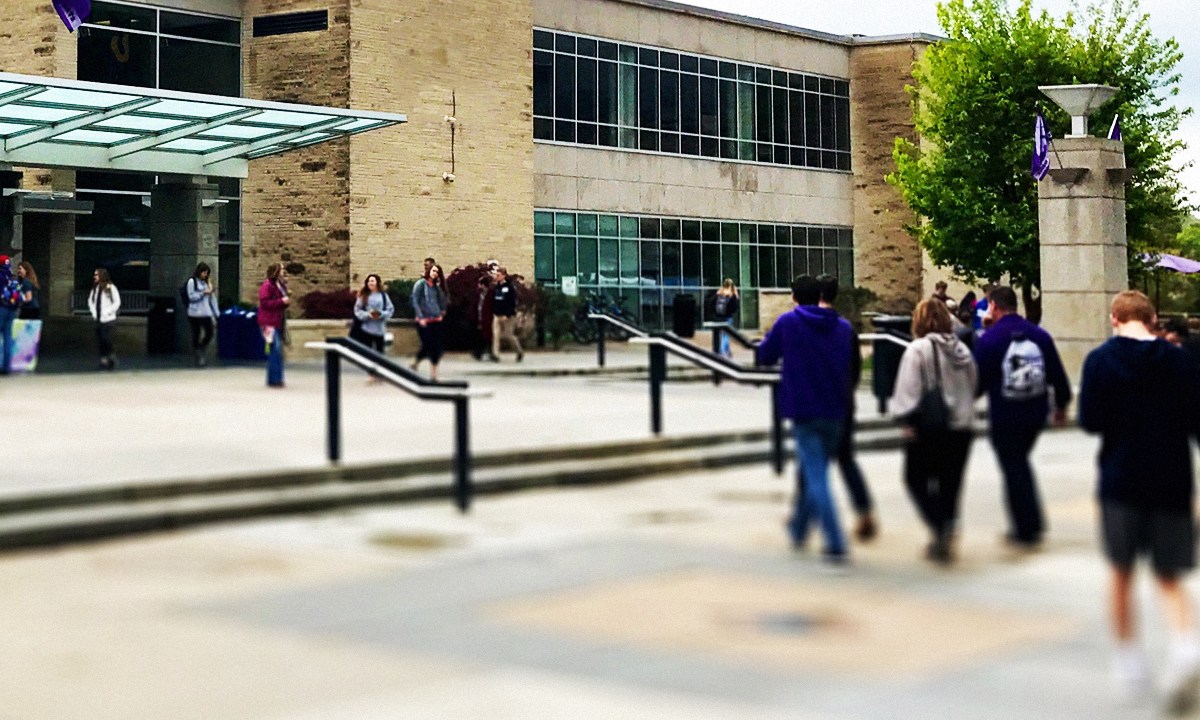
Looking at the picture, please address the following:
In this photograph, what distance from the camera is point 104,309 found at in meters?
24.0

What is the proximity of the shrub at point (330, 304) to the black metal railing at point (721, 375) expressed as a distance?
16786 millimetres

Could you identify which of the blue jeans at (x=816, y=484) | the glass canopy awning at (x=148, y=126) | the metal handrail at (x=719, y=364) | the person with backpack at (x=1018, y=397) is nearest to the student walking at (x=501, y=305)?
the glass canopy awning at (x=148, y=126)

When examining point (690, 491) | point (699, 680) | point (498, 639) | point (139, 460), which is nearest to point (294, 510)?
point (139, 460)

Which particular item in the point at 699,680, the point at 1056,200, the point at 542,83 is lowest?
the point at 699,680

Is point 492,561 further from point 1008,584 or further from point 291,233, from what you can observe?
point 291,233

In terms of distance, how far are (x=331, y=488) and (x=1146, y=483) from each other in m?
6.76

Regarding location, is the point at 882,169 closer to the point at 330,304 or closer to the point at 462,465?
the point at 330,304

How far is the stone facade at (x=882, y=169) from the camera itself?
48.8 m

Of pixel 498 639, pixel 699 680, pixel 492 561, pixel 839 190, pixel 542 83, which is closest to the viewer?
pixel 699 680

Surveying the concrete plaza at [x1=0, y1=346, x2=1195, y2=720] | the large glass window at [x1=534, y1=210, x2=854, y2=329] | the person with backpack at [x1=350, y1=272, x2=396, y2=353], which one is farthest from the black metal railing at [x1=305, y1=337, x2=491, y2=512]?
the large glass window at [x1=534, y1=210, x2=854, y2=329]

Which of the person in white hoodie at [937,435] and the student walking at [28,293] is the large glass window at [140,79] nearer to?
the student walking at [28,293]

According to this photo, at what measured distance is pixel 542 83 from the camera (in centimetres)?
4047

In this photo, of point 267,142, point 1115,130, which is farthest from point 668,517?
point 1115,130

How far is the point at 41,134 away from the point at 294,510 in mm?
15746
